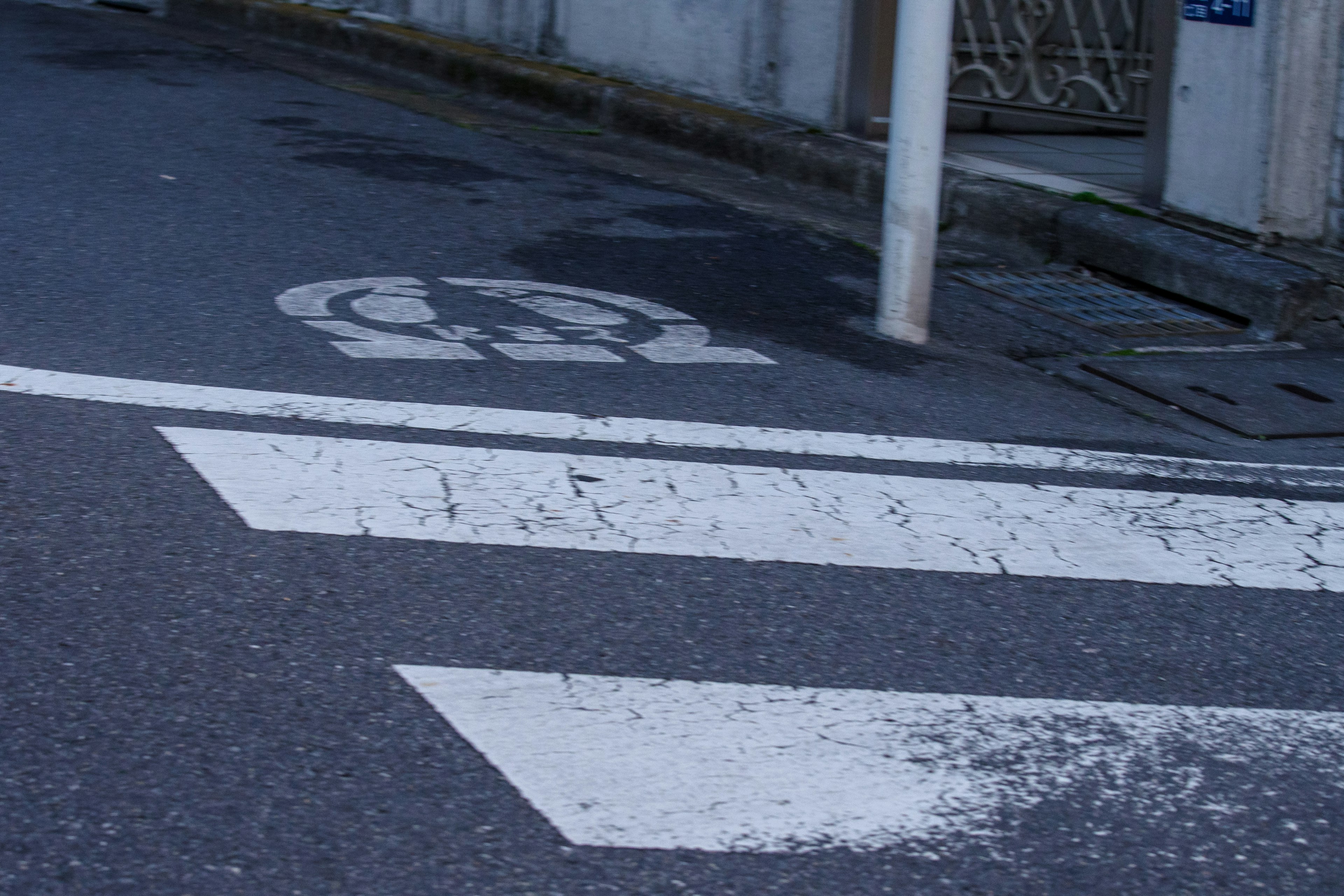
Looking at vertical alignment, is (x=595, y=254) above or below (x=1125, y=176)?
below

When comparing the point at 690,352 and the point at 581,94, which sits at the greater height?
the point at 581,94

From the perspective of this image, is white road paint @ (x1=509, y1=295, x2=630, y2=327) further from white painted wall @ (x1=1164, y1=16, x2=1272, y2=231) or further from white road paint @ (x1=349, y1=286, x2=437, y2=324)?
white painted wall @ (x1=1164, y1=16, x2=1272, y2=231)

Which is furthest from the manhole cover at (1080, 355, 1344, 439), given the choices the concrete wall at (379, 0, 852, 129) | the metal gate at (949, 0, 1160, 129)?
the metal gate at (949, 0, 1160, 129)

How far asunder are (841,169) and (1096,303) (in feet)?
7.06

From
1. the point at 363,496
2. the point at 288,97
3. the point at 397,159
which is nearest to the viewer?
the point at 363,496

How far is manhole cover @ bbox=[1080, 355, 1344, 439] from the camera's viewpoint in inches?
209

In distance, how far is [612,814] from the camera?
2475mm

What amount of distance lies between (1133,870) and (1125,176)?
6774 mm

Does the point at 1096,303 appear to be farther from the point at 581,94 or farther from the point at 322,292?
the point at 581,94

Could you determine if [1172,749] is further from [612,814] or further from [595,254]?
[595,254]

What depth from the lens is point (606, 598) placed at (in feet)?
10.8

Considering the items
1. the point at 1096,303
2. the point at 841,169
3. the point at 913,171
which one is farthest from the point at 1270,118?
the point at 841,169

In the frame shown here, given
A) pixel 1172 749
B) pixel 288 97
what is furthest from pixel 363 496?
pixel 288 97

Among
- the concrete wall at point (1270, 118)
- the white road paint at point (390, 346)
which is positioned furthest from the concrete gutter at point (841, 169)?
the white road paint at point (390, 346)
